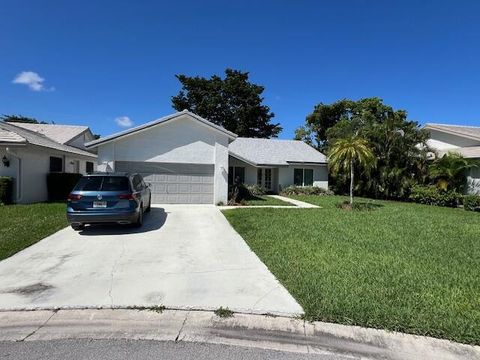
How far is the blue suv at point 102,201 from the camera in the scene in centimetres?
902

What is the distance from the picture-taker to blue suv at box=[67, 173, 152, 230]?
9.02 meters

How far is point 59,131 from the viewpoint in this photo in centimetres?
2702

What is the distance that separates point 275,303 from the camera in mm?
4691

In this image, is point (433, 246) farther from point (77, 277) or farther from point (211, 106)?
point (211, 106)

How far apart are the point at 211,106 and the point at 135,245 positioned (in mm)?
36058

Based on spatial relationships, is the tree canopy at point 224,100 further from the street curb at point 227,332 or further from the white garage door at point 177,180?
the street curb at point 227,332

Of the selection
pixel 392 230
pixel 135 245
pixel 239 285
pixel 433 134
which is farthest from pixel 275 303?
pixel 433 134

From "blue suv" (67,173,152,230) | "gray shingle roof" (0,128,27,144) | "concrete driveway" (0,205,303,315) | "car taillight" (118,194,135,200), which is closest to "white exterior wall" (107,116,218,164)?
"gray shingle roof" (0,128,27,144)

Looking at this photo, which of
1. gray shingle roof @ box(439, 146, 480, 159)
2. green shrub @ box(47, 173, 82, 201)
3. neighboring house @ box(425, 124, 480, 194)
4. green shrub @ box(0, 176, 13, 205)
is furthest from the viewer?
neighboring house @ box(425, 124, 480, 194)

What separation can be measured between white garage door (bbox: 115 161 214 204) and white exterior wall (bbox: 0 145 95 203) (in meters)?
4.15

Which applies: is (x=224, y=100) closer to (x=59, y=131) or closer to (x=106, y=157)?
(x=59, y=131)

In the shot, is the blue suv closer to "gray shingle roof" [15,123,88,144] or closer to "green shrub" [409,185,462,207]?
"green shrub" [409,185,462,207]

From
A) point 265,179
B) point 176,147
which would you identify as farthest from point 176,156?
point 265,179

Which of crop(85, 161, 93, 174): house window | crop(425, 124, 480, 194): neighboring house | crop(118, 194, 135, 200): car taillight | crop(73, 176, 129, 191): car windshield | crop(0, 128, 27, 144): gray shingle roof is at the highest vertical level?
crop(425, 124, 480, 194): neighboring house
